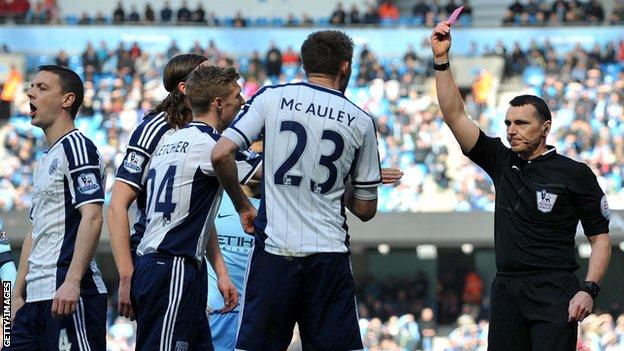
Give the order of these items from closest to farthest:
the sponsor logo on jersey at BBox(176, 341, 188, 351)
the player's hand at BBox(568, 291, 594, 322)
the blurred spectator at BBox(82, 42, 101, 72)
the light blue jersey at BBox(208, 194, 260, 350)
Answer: the sponsor logo on jersey at BBox(176, 341, 188, 351), the player's hand at BBox(568, 291, 594, 322), the light blue jersey at BBox(208, 194, 260, 350), the blurred spectator at BBox(82, 42, 101, 72)

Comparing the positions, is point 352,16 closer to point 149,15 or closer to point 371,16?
point 371,16

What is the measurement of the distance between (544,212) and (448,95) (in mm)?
777

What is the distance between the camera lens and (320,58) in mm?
5305

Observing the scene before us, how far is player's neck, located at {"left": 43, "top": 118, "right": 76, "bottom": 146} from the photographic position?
5.93m

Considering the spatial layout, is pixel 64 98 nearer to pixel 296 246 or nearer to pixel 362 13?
pixel 296 246

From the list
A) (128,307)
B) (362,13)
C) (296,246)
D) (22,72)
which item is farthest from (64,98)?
(362,13)

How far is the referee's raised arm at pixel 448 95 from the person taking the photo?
6039 millimetres

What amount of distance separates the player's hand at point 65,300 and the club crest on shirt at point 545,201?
2.36 meters

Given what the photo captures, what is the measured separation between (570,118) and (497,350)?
19.7 meters

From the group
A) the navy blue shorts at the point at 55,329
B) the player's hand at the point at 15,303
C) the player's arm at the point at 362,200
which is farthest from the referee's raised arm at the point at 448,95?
the player's hand at the point at 15,303

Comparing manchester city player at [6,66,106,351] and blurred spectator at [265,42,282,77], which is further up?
blurred spectator at [265,42,282,77]

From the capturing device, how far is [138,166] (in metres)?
5.76
